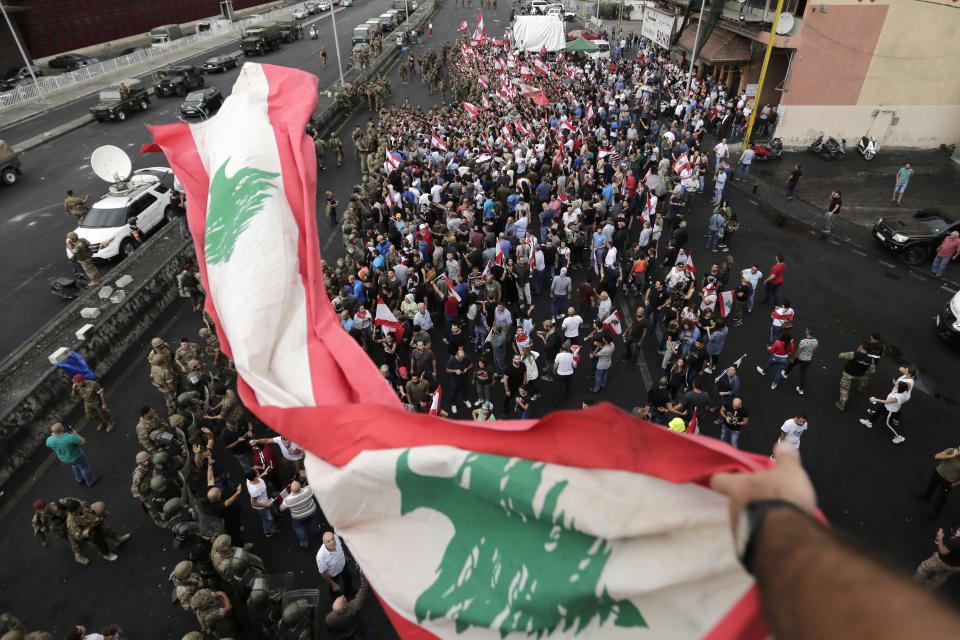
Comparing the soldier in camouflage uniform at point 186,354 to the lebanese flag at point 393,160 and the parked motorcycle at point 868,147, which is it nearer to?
the lebanese flag at point 393,160

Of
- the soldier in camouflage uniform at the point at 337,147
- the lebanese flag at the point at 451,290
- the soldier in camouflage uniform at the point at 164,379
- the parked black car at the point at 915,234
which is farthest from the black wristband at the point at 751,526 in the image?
the soldier in camouflage uniform at the point at 337,147

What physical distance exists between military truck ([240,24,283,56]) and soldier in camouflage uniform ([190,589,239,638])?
48449 millimetres

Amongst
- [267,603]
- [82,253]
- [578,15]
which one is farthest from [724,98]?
[578,15]

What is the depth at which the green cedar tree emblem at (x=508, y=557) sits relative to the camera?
3463mm

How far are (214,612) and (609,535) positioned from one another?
5548 millimetres

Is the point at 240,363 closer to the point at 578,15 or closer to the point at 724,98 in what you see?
the point at 724,98

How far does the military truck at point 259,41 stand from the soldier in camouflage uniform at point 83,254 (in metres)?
36.8

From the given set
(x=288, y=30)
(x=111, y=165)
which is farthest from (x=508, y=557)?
(x=288, y=30)

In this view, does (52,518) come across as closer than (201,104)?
Yes

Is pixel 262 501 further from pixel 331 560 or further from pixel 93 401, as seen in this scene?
pixel 93 401

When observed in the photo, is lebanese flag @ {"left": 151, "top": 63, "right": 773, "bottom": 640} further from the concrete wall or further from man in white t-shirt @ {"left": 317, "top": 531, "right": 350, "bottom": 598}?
the concrete wall

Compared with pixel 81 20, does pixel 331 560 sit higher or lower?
lower

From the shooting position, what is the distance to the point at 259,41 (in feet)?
149

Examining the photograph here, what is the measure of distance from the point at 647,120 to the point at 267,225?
25087mm
